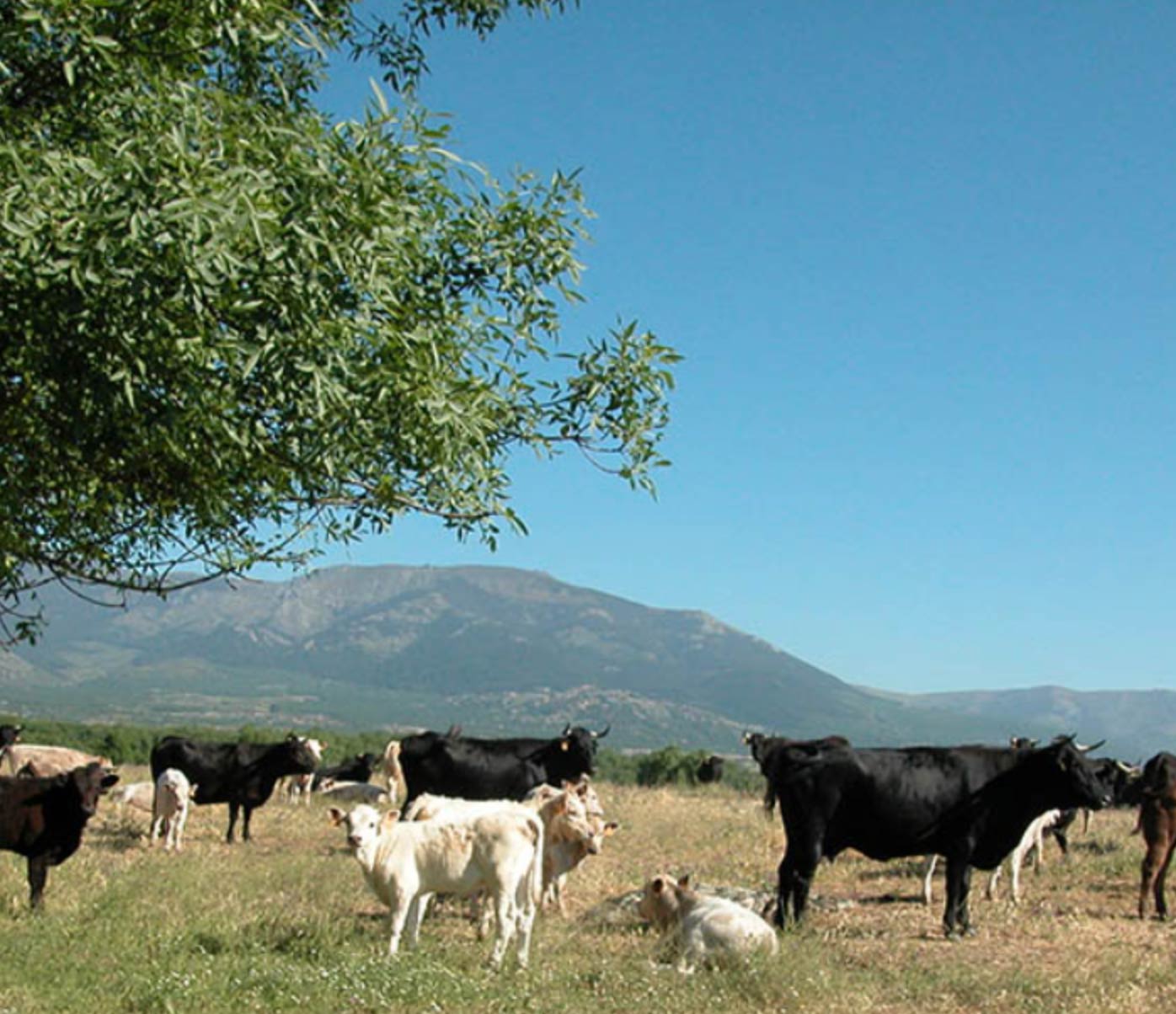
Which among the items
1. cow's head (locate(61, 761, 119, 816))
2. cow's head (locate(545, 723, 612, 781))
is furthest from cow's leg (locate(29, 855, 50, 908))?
cow's head (locate(545, 723, 612, 781))

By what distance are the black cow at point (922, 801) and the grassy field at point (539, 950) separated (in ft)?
2.41

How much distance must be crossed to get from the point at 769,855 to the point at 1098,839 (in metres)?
6.41

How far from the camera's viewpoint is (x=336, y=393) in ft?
27.0

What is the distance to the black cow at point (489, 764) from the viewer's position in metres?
23.0

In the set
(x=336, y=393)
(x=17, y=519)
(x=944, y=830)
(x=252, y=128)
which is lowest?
(x=944, y=830)

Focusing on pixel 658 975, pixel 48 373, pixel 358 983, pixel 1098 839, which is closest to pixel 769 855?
pixel 1098 839

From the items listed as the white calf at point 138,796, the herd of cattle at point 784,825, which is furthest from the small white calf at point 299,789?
the herd of cattle at point 784,825

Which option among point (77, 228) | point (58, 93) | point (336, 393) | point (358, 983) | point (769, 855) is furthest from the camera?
point (769, 855)

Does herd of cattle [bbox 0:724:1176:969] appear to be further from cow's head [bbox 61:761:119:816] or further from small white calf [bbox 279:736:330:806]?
small white calf [bbox 279:736:330:806]

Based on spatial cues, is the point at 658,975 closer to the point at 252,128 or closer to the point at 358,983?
the point at 358,983

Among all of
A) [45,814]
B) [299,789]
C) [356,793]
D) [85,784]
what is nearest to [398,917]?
[85,784]

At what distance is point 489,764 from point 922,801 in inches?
380

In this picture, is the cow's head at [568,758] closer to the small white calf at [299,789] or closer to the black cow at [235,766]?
the black cow at [235,766]

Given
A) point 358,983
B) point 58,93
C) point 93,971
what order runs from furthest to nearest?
point 93,971 → point 358,983 → point 58,93
